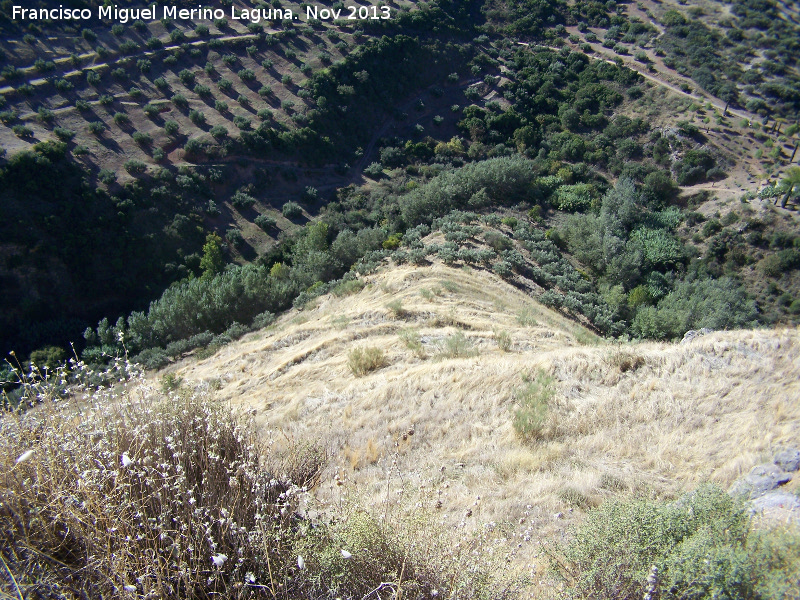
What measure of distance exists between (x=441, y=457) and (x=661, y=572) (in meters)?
3.28

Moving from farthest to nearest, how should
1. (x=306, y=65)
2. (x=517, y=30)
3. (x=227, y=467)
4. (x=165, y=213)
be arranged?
(x=517, y=30)
(x=306, y=65)
(x=165, y=213)
(x=227, y=467)

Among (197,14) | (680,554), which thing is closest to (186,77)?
(197,14)

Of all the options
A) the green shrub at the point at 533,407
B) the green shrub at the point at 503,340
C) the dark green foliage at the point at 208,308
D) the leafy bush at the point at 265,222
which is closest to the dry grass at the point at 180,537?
the green shrub at the point at 533,407

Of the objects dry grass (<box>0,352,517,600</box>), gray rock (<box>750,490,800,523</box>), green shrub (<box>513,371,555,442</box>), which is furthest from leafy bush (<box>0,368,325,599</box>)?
gray rock (<box>750,490,800,523</box>)

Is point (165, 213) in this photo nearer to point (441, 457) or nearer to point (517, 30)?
point (441, 457)

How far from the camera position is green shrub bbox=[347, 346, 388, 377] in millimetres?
9664

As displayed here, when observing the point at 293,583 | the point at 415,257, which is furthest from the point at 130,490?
the point at 415,257

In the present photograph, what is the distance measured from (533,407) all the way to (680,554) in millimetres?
3437

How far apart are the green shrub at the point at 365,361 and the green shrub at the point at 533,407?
3266 millimetres

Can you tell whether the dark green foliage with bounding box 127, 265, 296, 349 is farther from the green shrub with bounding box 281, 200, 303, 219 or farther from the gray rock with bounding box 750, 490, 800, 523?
the gray rock with bounding box 750, 490, 800, 523

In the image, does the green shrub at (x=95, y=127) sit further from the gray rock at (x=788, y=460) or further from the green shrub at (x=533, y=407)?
the gray rock at (x=788, y=460)

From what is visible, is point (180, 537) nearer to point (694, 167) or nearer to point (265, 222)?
point (265, 222)

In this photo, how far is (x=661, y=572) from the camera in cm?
331

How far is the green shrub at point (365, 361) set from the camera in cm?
966
